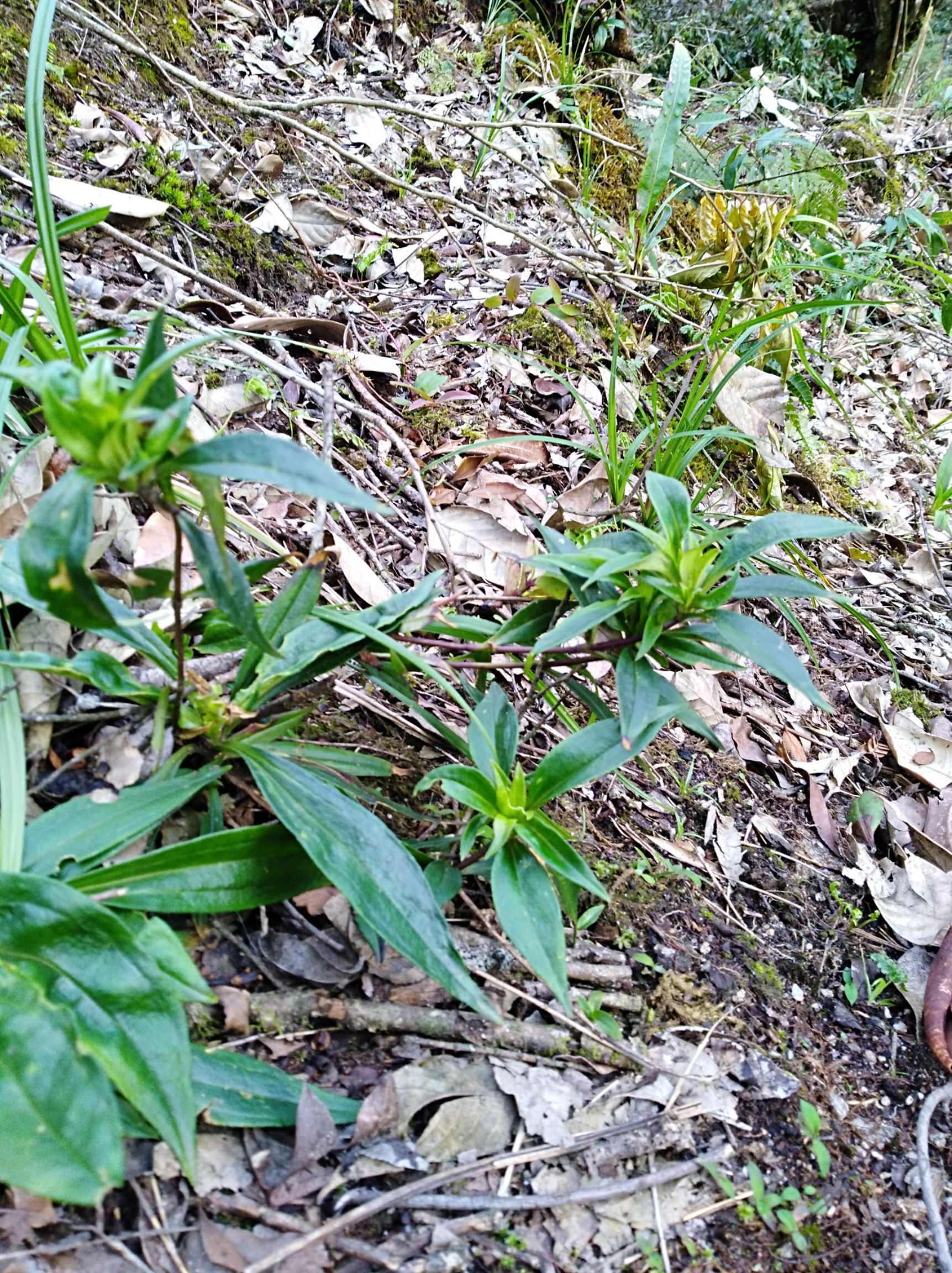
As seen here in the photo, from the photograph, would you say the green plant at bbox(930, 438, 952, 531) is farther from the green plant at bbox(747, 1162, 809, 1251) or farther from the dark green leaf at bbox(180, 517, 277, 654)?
the dark green leaf at bbox(180, 517, 277, 654)

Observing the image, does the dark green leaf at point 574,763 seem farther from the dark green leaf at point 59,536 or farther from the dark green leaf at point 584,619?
the dark green leaf at point 59,536

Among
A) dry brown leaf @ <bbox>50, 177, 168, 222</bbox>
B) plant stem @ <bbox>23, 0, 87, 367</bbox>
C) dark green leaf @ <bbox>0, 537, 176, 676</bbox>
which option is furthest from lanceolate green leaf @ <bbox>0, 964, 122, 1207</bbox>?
dry brown leaf @ <bbox>50, 177, 168, 222</bbox>

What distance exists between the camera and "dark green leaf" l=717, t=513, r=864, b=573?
3.79 feet

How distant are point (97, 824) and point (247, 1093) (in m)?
0.38

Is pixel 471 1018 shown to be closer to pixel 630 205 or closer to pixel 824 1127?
pixel 824 1127

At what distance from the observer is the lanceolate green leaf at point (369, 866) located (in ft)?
3.38

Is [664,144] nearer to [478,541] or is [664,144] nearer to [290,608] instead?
[478,541]

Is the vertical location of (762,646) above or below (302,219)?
below

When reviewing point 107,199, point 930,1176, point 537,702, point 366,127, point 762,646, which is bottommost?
point 930,1176

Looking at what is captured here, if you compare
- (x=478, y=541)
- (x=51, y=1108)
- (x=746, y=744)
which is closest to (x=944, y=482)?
(x=746, y=744)

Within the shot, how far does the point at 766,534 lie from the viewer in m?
1.20

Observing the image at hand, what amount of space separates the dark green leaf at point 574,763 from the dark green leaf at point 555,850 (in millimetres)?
43

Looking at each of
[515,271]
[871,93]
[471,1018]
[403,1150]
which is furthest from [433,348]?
[871,93]

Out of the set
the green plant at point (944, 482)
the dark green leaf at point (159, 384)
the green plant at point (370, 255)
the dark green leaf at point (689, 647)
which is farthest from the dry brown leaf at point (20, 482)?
the green plant at point (944, 482)
